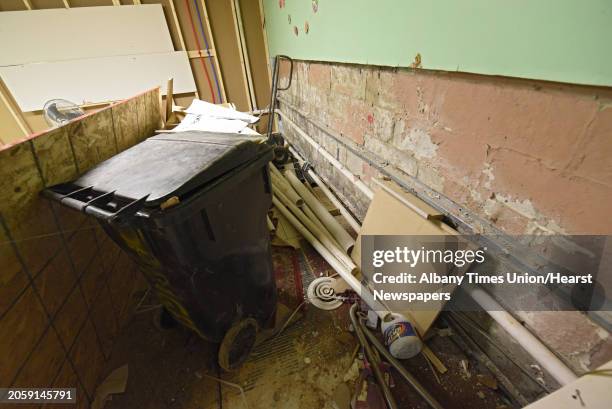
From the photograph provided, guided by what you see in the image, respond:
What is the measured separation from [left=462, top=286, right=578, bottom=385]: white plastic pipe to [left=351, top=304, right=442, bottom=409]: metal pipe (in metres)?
0.37

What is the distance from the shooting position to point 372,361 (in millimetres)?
1075

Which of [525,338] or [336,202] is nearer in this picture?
[525,338]

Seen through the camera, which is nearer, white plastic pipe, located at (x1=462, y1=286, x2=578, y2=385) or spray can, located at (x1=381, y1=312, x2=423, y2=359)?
white plastic pipe, located at (x1=462, y1=286, x2=578, y2=385)

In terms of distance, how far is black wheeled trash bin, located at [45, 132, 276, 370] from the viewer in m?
0.67

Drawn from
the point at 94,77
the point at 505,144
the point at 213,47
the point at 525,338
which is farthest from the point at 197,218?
the point at 94,77

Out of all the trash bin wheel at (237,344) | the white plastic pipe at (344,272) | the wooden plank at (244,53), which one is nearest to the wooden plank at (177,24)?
the wooden plank at (244,53)

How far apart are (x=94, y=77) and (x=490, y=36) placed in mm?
4687

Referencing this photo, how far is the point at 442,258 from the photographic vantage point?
1066mm

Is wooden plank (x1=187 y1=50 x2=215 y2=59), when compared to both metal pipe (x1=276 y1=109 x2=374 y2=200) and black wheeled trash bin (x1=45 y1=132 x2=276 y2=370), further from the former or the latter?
black wheeled trash bin (x1=45 y1=132 x2=276 y2=370)

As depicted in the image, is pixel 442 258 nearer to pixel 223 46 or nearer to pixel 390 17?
pixel 390 17

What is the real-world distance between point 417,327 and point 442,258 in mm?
356

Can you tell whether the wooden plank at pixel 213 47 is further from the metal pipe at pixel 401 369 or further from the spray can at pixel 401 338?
the spray can at pixel 401 338

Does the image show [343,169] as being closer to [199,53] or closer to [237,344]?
[237,344]

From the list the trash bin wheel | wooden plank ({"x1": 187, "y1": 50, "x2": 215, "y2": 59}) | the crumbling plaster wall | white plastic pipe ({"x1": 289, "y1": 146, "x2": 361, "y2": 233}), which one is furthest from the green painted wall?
wooden plank ({"x1": 187, "y1": 50, "x2": 215, "y2": 59})
